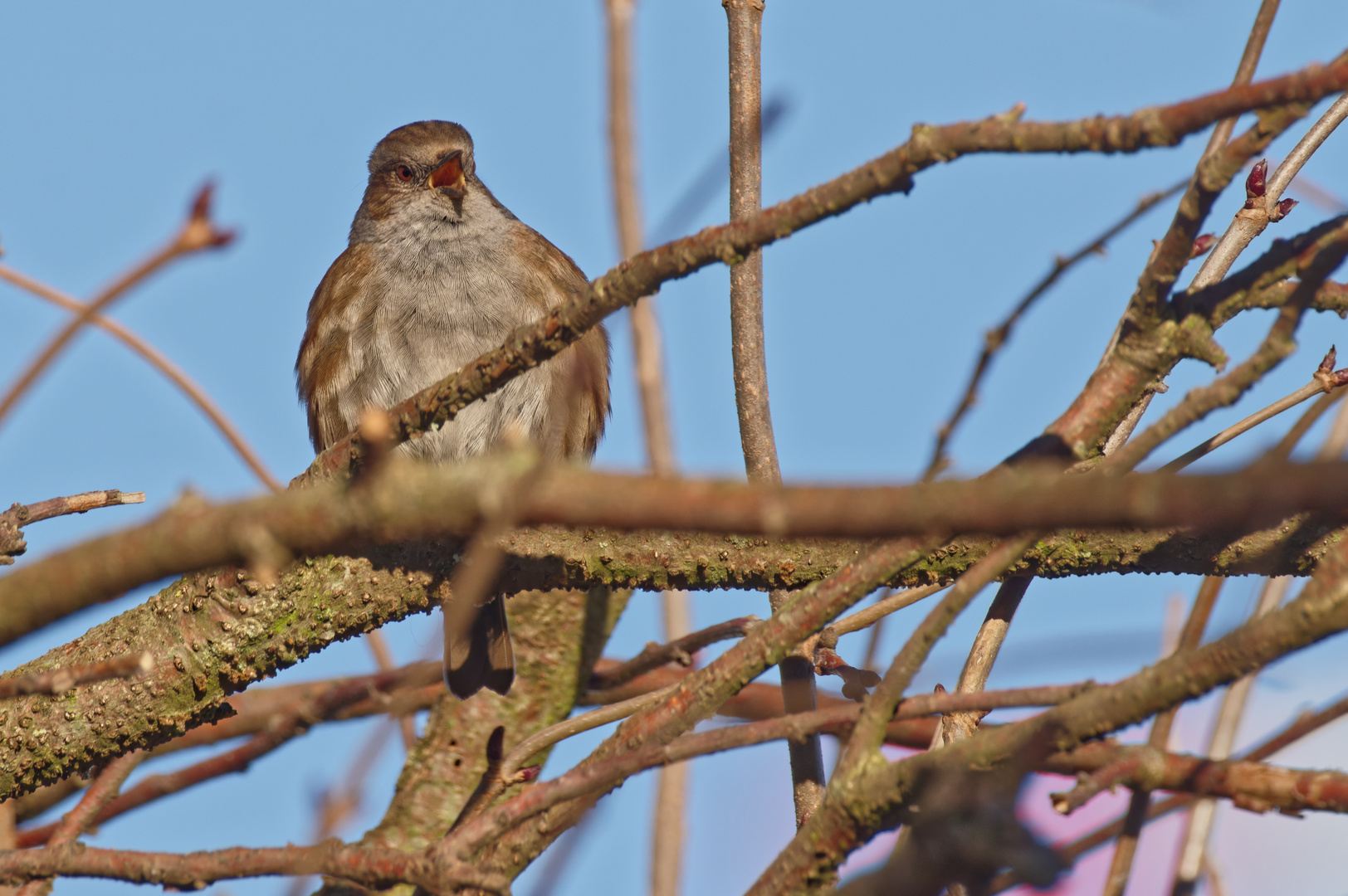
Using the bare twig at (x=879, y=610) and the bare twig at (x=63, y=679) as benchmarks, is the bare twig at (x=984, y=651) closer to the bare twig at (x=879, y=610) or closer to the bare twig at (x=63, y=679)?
the bare twig at (x=879, y=610)

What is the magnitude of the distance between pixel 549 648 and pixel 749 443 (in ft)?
5.32

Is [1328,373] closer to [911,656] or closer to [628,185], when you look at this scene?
[911,656]

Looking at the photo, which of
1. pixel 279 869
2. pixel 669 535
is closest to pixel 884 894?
pixel 279 869

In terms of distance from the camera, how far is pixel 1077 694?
1.52m

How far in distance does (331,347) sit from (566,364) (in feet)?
2.80

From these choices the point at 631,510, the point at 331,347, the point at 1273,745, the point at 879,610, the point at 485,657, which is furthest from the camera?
the point at 331,347

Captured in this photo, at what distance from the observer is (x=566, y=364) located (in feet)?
14.9

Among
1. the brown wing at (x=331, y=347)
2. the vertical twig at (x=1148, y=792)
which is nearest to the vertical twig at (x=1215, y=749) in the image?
the vertical twig at (x=1148, y=792)

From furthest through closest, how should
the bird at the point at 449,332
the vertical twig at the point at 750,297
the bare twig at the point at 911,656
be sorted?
the bird at the point at 449,332, the vertical twig at the point at 750,297, the bare twig at the point at 911,656

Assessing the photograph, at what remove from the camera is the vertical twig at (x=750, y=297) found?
2859 mm

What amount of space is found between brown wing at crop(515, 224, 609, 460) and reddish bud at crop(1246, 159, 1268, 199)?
94.0 inches

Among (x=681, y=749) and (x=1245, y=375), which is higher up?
(x=1245, y=375)

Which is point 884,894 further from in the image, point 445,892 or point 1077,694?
point 445,892

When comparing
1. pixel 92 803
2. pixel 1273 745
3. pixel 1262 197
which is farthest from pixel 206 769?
pixel 1262 197
